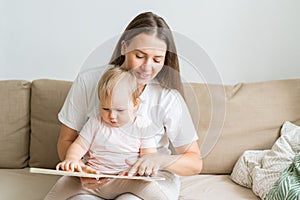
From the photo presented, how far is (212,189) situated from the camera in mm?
1860

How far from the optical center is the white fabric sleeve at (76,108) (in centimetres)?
160

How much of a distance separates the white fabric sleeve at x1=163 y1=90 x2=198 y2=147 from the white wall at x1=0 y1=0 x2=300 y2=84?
2.94ft

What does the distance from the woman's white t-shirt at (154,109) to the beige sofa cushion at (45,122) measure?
0.37 m

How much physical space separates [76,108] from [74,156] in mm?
184

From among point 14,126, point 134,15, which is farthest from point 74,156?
point 134,15

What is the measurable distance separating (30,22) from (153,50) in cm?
123

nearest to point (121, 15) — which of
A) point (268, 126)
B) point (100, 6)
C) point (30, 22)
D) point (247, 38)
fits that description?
point (100, 6)

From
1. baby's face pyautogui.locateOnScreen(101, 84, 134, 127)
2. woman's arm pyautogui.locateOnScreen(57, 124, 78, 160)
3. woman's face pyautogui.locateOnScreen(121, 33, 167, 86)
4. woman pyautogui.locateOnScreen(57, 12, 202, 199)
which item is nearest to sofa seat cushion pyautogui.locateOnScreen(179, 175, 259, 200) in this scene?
woman pyautogui.locateOnScreen(57, 12, 202, 199)

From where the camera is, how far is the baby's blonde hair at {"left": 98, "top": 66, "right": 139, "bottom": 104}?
127 centimetres

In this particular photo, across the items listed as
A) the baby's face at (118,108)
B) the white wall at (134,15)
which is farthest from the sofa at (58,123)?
the baby's face at (118,108)

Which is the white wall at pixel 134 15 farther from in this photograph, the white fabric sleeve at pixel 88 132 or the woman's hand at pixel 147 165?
the woman's hand at pixel 147 165

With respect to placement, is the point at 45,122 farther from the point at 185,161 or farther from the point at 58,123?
the point at 185,161

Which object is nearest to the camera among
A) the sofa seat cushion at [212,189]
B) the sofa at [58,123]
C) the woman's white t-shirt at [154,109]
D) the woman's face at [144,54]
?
the woman's face at [144,54]

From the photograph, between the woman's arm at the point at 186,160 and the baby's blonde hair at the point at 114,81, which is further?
the woman's arm at the point at 186,160
